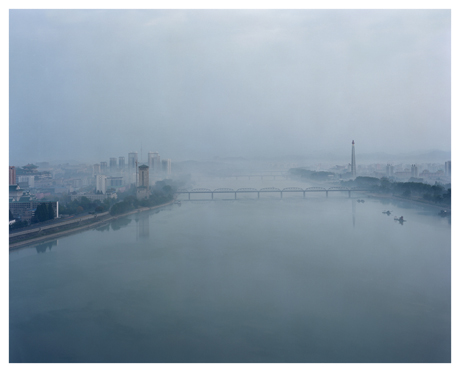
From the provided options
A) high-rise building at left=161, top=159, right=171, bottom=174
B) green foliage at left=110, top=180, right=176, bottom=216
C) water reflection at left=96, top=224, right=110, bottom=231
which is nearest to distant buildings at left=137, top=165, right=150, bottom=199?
green foliage at left=110, top=180, right=176, bottom=216

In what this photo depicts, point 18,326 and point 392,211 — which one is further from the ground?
point 392,211

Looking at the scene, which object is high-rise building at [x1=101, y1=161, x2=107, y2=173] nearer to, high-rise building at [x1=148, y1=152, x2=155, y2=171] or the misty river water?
high-rise building at [x1=148, y1=152, x2=155, y2=171]

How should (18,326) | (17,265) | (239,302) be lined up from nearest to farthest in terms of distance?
1. (18,326)
2. (239,302)
3. (17,265)

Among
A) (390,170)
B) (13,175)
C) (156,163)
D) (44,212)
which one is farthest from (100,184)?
(390,170)

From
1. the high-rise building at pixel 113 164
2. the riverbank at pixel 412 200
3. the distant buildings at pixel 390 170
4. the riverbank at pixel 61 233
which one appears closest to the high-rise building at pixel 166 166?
the high-rise building at pixel 113 164

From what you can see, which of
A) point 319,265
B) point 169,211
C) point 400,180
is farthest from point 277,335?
point 400,180

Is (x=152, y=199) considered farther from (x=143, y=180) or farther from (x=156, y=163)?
(x=156, y=163)

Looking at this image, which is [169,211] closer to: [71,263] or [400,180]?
[71,263]

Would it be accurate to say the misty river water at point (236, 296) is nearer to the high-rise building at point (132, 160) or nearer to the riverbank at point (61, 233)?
the riverbank at point (61, 233)
